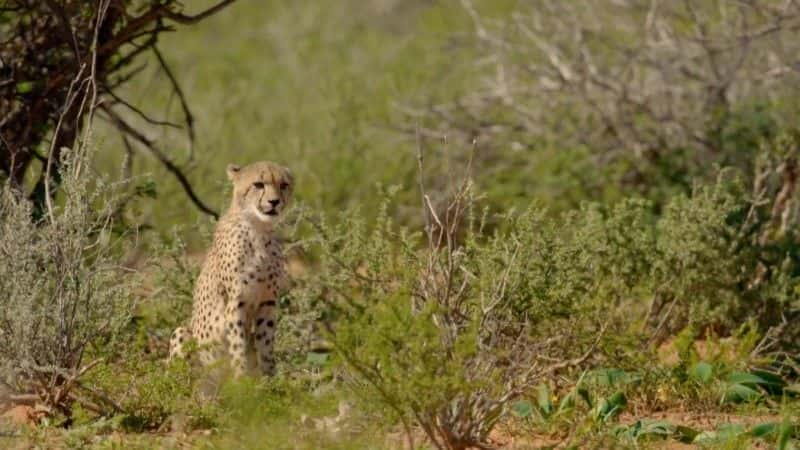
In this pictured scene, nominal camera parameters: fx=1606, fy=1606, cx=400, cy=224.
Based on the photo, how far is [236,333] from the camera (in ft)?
20.1

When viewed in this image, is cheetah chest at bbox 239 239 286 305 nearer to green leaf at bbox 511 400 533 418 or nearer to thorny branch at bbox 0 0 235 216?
thorny branch at bbox 0 0 235 216

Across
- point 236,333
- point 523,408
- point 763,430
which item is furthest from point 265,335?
point 763,430

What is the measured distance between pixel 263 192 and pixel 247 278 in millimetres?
337

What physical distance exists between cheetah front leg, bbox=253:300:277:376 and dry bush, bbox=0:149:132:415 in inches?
28.2

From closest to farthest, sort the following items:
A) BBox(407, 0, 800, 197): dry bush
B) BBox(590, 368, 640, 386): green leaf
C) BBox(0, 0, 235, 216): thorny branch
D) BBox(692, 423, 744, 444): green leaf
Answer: BBox(692, 423, 744, 444): green leaf < BBox(590, 368, 640, 386): green leaf < BBox(0, 0, 235, 216): thorny branch < BBox(407, 0, 800, 197): dry bush

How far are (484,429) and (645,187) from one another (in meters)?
3.95

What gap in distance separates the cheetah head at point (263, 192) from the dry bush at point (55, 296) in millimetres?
727

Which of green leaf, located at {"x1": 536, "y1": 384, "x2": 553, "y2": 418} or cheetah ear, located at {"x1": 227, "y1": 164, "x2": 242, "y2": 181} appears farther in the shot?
cheetah ear, located at {"x1": 227, "y1": 164, "x2": 242, "y2": 181}

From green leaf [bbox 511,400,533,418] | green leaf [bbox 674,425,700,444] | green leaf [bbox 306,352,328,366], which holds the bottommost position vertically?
green leaf [bbox 674,425,700,444]

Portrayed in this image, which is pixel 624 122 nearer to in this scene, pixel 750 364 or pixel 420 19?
pixel 750 364

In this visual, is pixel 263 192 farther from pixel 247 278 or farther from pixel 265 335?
pixel 265 335

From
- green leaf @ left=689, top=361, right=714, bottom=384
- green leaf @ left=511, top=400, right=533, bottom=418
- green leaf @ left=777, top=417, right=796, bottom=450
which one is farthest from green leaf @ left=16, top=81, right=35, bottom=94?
green leaf @ left=777, top=417, right=796, bottom=450

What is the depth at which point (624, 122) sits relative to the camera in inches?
350

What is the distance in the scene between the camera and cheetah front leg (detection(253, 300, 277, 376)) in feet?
20.2
